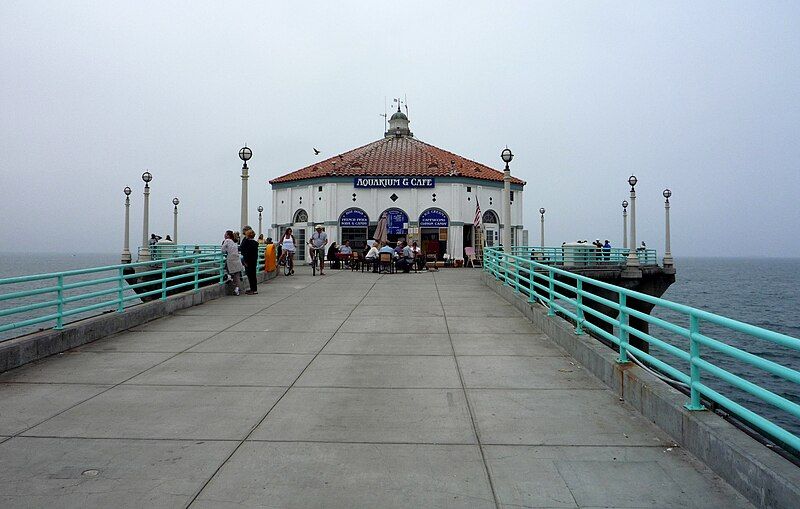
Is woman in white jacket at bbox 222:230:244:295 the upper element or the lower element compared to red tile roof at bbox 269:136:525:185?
lower

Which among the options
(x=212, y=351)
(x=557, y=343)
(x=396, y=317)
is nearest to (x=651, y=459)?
(x=557, y=343)

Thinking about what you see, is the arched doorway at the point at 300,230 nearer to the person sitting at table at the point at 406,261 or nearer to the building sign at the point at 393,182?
the building sign at the point at 393,182

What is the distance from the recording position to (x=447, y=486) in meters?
4.37

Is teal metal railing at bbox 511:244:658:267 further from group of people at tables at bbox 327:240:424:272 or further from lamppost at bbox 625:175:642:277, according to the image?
group of people at tables at bbox 327:240:424:272

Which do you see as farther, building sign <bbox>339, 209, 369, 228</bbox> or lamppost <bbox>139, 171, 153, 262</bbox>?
building sign <bbox>339, 209, 369, 228</bbox>

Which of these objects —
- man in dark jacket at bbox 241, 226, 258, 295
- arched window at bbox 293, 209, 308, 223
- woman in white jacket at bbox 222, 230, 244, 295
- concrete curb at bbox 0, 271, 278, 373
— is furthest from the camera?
arched window at bbox 293, 209, 308, 223

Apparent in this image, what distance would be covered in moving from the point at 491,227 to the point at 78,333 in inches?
1127

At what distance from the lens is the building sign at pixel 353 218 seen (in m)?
35.1

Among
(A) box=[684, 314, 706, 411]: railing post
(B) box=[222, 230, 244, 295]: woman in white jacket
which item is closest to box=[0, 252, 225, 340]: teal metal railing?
(B) box=[222, 230, 244, 295]: woman in white jacket

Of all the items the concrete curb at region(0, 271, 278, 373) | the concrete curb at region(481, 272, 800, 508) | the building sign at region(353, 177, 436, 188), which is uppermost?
the building sign at region(353, 177, 436, 188)

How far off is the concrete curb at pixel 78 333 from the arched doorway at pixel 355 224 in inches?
835

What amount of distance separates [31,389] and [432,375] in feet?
15.8

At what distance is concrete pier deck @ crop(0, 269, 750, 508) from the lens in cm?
428

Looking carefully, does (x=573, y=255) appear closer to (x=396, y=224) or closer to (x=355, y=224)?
(x=396, y=224)
